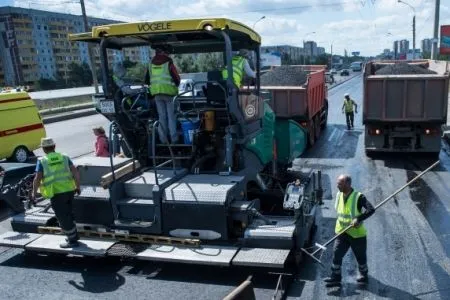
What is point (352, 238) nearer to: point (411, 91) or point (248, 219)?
point (248, 219)

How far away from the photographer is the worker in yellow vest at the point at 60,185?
592 cm

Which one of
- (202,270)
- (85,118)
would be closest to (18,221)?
(202,270)

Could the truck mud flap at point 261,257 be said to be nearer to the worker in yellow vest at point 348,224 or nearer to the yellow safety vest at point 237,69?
the worker in yellow vest at point 348,224

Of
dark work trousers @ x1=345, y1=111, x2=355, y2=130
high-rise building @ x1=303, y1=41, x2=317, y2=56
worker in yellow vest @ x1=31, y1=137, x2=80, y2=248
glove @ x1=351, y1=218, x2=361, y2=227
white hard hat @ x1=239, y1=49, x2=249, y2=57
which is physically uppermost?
white hard hat @ x1=239, y1=49, x2=249, y2=57

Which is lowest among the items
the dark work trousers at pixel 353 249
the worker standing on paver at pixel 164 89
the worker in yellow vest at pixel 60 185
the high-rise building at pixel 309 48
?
the high-rise building at pixel 309 48

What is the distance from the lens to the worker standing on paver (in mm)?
6238

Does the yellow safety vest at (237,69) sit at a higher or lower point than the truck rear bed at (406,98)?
higher

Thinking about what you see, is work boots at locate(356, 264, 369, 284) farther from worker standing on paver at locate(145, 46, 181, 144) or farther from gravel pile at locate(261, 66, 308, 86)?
gravel pile at locate(261, 66, 308, 86)

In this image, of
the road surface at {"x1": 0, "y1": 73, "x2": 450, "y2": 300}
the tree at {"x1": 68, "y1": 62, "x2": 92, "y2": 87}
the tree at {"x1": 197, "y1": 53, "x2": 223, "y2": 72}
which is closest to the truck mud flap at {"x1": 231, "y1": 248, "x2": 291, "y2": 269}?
the road surface at {"x1": 0, "y1": 73, "x2": 450, "y2": 300}

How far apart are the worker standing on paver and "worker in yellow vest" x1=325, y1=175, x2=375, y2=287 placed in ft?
7.69

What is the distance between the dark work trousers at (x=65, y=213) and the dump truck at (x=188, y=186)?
211 millimetres

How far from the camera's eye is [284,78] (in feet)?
48.6

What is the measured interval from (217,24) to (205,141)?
1.69 m

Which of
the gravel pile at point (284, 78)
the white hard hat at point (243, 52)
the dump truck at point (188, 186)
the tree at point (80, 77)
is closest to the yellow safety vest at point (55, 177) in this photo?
the dump truck at point (188, 186)
